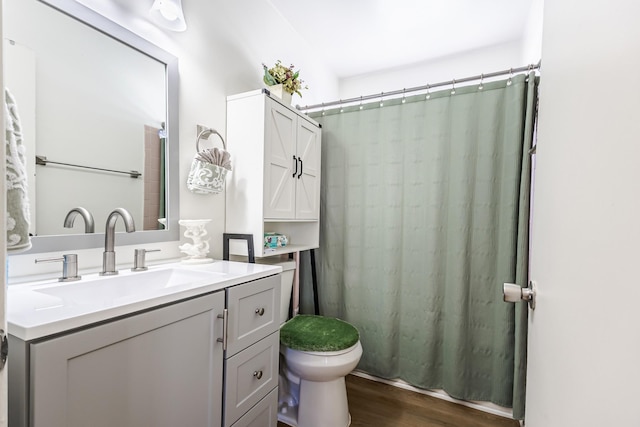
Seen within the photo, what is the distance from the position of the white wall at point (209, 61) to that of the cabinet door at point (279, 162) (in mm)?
251

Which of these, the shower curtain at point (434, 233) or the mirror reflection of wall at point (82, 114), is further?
the shower curtain at point (434, 233)

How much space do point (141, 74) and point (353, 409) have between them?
2061mm

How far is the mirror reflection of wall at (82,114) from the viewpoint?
0.91 metres

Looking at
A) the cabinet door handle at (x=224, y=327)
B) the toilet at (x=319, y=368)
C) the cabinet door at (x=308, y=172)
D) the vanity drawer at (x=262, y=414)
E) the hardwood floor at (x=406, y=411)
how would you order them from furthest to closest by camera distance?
the cabinet door at (x=308, y=172)
the hardwood floor at (x=406, y=411)
the toilet at (x=319, y=368)
the vanity drawer at (x=262, y=414)
the cabinet door handle at (x=224, y=327)

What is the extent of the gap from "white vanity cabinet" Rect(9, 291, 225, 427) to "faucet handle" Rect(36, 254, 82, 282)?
16.0 inches

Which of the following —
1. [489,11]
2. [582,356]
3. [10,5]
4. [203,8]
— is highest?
[489,11]

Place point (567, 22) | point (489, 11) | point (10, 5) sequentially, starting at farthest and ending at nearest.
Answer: point (489, 11)
point (10, 5)
point (567, 22)

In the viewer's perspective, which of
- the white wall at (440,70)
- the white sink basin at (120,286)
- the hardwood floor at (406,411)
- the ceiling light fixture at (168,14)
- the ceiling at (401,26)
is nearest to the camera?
the white sink basin at (120,286)

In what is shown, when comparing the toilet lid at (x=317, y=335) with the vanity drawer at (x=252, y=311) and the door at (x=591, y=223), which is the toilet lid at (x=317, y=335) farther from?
the door at (x=591, y=223)

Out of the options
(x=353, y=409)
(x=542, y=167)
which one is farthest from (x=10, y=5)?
(x=353, y=409)

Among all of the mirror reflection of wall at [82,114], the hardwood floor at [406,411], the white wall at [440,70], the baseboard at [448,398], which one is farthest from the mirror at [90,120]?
the white wall at [440,70]

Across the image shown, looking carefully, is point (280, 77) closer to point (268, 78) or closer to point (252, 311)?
point (268, 78)

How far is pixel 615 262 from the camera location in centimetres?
31

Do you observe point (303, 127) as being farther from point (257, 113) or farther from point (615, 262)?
point (615, 262)
